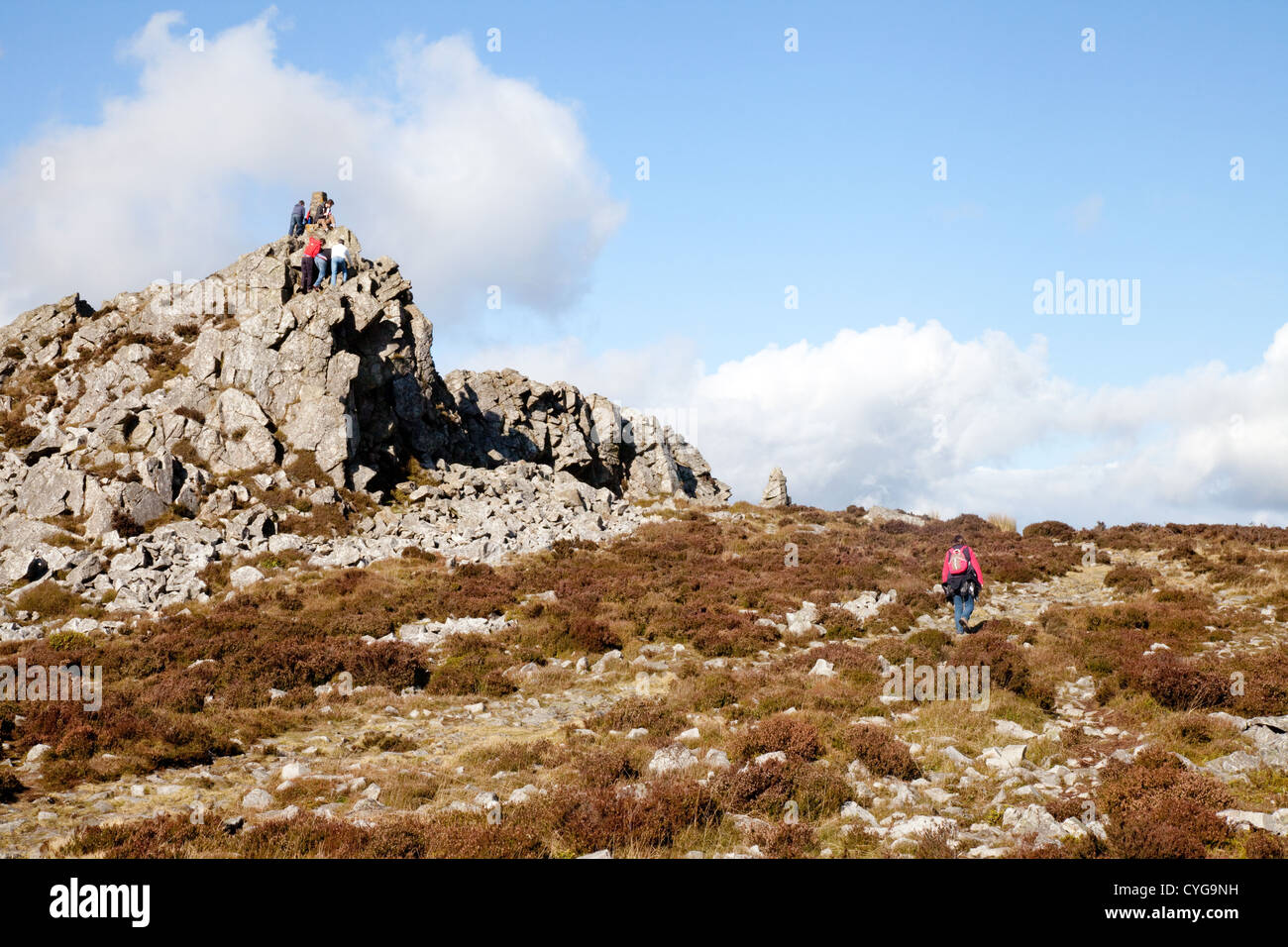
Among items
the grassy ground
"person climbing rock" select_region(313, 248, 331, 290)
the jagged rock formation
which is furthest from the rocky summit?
the jagged rock formation

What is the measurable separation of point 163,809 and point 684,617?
48.2ft

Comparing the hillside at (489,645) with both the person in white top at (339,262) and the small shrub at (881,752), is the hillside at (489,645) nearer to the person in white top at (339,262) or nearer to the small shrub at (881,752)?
the small shrub at (881,752)

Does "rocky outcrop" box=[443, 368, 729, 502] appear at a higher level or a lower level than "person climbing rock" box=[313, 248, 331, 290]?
lower

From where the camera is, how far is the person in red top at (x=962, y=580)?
70.7 ft

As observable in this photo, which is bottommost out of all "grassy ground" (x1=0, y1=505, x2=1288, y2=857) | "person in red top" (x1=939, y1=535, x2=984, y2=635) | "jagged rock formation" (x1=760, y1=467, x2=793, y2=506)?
"grassy ground" (x1=0, y1=505, x2=1288, y2=857)

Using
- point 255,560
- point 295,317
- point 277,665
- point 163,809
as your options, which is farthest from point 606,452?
point 163,809

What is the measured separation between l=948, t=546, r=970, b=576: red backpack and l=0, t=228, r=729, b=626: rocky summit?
17.5 meters

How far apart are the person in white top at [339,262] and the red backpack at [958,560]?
112ft

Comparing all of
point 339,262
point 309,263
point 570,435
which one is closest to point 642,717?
point 309,263

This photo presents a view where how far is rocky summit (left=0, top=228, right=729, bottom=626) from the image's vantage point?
89.6 ft

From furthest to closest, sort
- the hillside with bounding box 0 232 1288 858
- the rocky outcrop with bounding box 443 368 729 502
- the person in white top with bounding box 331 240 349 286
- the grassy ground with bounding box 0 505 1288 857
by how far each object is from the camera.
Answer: the rocky outcrop with bounding box 443 368 729 502
the person in white top with bounding box 331 240 349 286
the hillside with bounding box 0 232 1288 858
the grassy ground with bounding box 0 505 1288 857

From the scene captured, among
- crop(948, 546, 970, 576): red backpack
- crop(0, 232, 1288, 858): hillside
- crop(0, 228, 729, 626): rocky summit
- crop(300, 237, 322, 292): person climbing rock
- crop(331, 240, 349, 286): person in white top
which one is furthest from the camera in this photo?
crop(331, 240, 349, 286): person in white top

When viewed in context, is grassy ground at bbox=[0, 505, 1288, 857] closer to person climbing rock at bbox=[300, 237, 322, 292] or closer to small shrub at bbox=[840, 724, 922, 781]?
small shrub at bbox=[840, 724, 922, 781]
